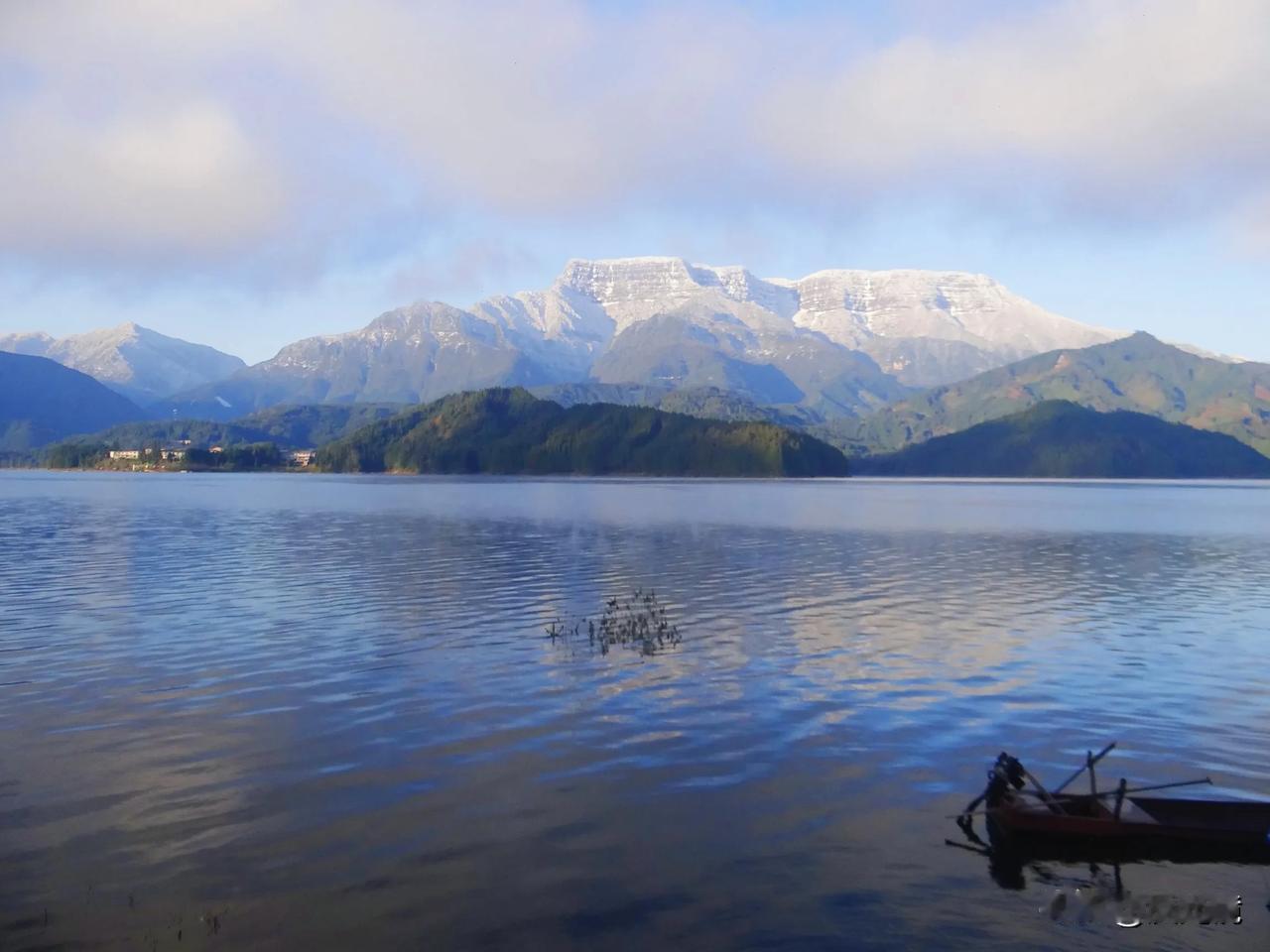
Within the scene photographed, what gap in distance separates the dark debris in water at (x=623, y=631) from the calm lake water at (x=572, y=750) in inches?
50.7

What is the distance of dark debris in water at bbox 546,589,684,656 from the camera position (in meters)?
46.7

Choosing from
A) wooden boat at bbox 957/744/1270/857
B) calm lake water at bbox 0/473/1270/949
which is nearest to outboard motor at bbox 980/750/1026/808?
wooden boat at bbox 957/744/1270/857

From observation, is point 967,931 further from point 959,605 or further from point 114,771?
point 959,605

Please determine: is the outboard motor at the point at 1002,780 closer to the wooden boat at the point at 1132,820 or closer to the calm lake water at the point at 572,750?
the wooden boat at the point at 1132,820

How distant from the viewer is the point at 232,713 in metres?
33.8

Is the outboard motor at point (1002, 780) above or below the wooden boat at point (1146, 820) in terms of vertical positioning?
above

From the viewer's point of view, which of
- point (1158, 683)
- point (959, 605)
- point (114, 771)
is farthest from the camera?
point (959, 605)

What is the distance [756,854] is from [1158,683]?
2437 cm

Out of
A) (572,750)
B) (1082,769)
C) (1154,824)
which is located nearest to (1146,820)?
(1154,824)

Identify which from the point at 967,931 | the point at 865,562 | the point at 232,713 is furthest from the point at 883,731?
the point at 865,562

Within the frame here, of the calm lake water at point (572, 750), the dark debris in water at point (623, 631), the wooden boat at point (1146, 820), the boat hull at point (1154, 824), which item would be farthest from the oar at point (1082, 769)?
the dark debris in water at point (623, 631)

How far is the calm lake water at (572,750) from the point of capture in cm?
2025

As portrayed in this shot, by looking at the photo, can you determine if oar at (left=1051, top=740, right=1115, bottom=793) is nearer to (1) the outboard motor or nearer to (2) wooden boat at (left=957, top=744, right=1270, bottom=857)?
(2) wooden boat at (left=957, top=744, right=1270, bottom=857)

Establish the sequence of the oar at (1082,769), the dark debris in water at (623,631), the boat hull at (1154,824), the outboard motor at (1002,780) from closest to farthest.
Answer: the boat hull at (1154,824) < the outboard motor at (1002,780) < the oar at (1082,769) < the dark debris in water at (623,631)
